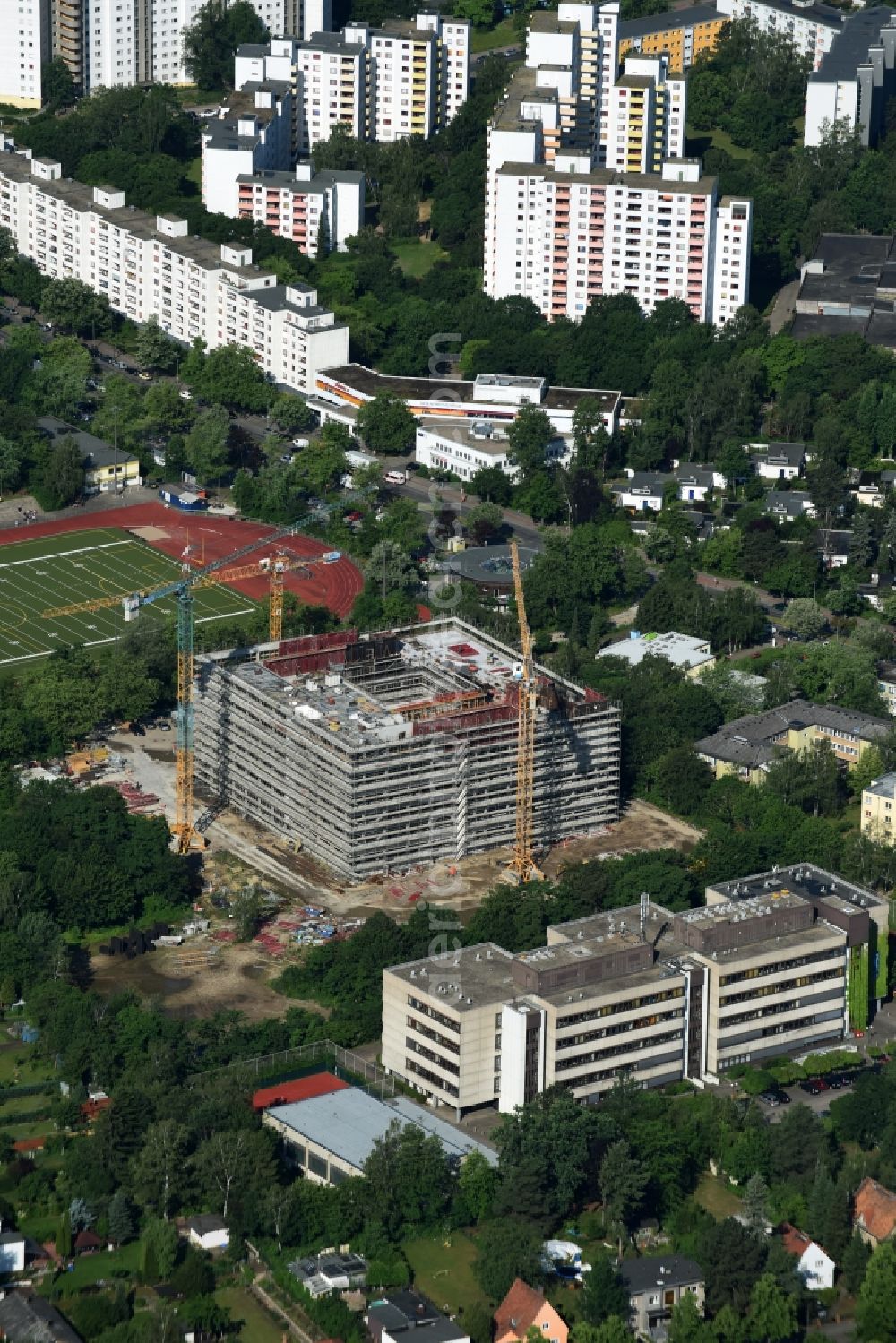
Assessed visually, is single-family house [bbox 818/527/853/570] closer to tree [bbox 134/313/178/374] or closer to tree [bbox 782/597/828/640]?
tree [bbox 782/597/828/640]

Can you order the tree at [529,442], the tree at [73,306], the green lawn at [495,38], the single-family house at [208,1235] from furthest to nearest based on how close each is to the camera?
the green lawn at [495,38], the tree at [73,306], the tree at [529,442], the single-family house at [208,1235]

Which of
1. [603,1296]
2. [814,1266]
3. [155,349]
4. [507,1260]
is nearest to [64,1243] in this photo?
[507,1260]

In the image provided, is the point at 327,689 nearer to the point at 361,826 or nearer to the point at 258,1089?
the point at 361,826

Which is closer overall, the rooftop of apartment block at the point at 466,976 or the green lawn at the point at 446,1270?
the green lawn at the point at 446,1270

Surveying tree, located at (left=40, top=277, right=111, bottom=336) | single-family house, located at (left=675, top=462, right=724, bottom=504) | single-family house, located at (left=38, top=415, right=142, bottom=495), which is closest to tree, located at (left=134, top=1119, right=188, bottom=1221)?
single-family house, located at (left=675, top=462, right=724, bottom=504)

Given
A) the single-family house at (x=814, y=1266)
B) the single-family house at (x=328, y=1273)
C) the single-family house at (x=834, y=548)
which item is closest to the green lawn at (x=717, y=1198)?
the single-family house at (x=814, y=1266)

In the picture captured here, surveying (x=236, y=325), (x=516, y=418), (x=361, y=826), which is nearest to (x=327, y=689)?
(x=361, y=826)

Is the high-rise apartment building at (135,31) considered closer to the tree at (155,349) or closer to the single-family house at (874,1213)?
the tree at (155,349)
